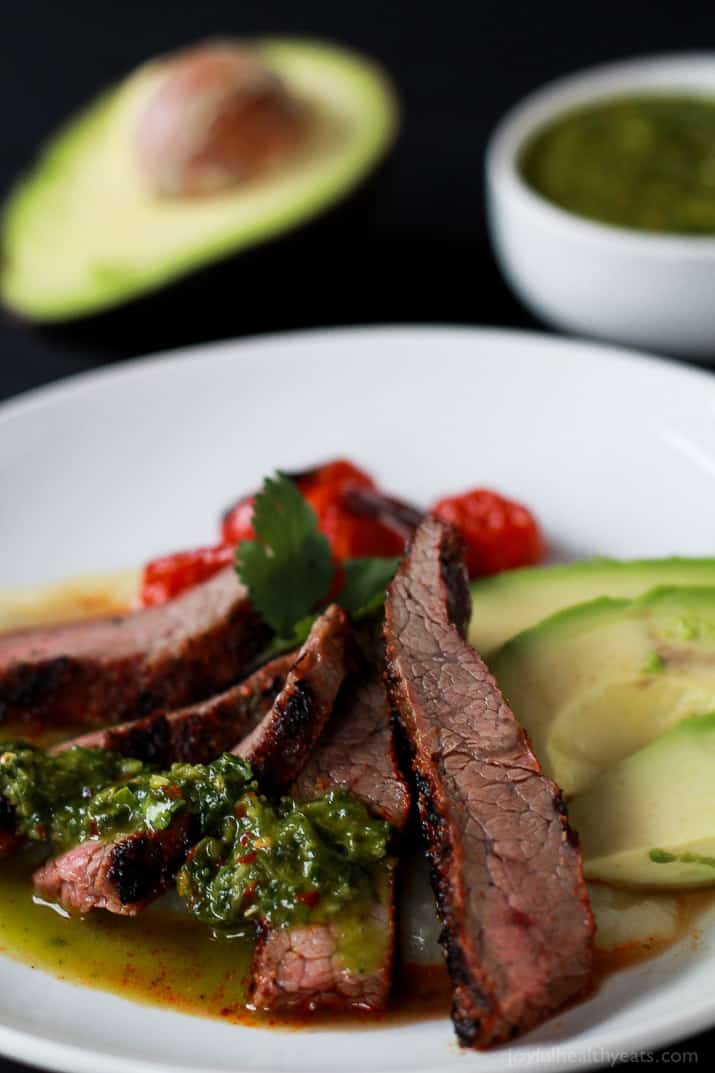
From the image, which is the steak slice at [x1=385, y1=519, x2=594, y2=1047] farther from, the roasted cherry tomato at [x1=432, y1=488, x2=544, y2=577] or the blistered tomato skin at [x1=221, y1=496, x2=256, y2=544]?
the blistered tomato skin at [x1=221, y1=496, x2=256, y2=544]

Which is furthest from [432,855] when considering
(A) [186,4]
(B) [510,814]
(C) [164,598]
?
(A) [186,4]

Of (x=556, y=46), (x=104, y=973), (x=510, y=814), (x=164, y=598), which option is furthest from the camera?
(x=556, y=46)

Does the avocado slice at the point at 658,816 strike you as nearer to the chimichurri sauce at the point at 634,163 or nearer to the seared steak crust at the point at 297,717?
the seared steak crust at the point at 297,717

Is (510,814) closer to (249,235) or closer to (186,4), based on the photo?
(249,235)

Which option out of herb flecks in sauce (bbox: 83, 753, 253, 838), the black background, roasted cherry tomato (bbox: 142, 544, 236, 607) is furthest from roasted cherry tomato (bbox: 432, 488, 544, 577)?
the black background

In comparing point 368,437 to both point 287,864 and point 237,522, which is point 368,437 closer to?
point 237,522

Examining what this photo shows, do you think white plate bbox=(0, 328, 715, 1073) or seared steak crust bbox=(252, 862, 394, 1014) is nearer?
seared steak crust bbox=(252, 862, 394, 1014)

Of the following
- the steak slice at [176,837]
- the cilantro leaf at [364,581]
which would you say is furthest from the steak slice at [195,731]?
the cilantro leaf at [364,581]
